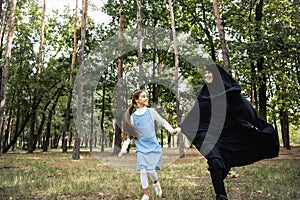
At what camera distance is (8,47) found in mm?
13773

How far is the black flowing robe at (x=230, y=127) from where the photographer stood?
5305mm

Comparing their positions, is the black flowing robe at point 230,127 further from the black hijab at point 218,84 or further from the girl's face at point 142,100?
the girl's face at point 142,100

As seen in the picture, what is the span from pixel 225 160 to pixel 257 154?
786 millimetres

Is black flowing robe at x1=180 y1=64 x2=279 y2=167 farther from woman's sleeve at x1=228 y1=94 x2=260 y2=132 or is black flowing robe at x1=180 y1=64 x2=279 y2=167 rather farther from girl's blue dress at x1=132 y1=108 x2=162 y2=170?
girl's blue dress at x1=132 y1=108 x2=162 y2=170

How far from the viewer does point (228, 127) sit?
5375 mm

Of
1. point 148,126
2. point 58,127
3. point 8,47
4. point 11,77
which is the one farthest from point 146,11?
point 58,127

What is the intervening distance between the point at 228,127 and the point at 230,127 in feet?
0.11

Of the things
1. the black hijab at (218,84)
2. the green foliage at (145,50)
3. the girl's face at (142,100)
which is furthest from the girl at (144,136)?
the green foliage at (145,50)

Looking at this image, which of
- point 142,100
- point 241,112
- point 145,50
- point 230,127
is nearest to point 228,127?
point 230,127

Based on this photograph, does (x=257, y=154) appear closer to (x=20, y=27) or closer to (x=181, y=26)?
(x=181, y=26)

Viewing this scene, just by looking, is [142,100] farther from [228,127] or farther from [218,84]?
[228,127]

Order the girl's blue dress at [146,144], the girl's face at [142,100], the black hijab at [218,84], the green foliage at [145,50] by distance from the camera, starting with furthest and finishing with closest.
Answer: the green foliage at [145,50] < the girl's face at [142,100] < the girl's blue dress at [146,144] < the black hijab at [218,84]

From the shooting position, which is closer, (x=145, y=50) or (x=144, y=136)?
(x=144, y=136)

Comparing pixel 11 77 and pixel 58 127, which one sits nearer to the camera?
pixel 11 77
